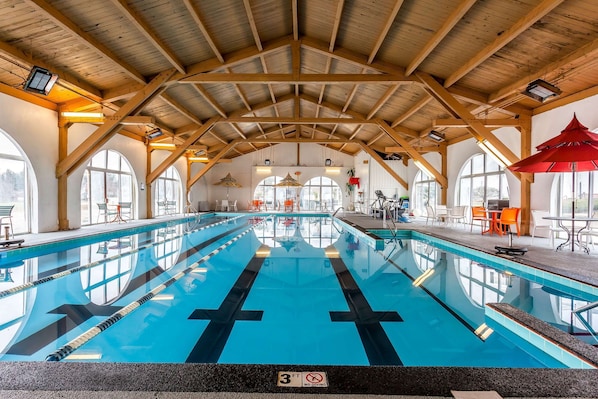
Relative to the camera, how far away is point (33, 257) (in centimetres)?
515

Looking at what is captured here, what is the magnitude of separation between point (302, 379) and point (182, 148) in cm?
993

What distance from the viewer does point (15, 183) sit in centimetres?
653

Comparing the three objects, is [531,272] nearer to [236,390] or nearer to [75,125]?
[236,390]

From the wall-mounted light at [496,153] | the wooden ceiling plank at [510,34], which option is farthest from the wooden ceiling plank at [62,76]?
the wall-mounted light at [496,153]

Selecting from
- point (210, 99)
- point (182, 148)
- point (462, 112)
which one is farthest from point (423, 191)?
point (182, 148)

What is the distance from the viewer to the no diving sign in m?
1.32

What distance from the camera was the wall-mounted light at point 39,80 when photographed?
4.57m

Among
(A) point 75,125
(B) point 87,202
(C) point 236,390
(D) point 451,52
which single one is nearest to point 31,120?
(A) point 75,125

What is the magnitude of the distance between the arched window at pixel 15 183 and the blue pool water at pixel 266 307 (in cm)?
207

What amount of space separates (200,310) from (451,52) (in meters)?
5.74

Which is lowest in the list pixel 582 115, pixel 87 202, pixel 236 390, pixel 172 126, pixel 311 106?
pixel 236 390

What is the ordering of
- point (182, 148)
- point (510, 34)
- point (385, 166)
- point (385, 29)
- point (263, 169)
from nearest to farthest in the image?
point (510, 34)
point (385, 29)
point (182, 148)
point (385, 166)
point (263, 169)

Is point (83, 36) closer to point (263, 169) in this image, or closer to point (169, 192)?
point (169, 192)

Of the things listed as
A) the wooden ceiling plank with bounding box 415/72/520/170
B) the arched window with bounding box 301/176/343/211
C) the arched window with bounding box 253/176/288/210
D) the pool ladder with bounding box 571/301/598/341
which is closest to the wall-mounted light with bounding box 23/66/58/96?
the wooden ceiling plank with bounding box 415/72/520/170
